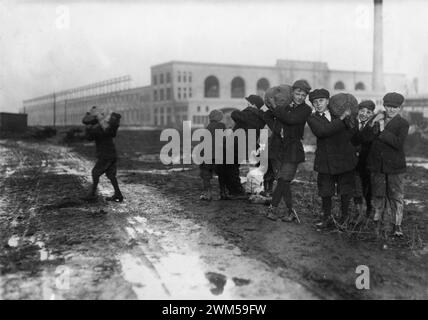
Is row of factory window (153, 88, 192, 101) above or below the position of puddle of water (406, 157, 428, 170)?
above

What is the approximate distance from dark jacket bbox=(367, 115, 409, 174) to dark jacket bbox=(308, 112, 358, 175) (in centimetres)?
31

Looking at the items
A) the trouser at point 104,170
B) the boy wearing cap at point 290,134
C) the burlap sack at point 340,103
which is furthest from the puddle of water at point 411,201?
the trouser at point 104,170

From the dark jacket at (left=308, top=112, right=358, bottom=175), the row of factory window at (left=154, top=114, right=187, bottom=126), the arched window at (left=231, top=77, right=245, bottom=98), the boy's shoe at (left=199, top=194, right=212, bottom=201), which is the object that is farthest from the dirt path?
the arched window at (left=231, top=77, right=245, bottom=98)

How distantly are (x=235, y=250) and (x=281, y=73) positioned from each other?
6851 cm

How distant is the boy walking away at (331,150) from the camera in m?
5.31

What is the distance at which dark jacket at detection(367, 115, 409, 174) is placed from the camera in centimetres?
518

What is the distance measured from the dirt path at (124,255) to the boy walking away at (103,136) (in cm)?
49

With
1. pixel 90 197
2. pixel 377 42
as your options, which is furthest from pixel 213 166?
pixel 377 42

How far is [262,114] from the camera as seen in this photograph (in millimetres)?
6457

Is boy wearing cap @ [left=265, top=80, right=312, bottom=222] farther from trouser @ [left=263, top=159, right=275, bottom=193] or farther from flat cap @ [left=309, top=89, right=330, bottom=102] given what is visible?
trouser @ [left=263, top=159, right=275, bottom=193]

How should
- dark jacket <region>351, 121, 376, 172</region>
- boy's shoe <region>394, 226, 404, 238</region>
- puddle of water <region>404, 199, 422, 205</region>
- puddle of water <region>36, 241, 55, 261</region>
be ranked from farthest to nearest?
puddle of water <region>404, 199, 422, 205</region>, dark jacket <region>351, 121, 376, 172</region>, boy's shoe <region>394, 226, 404, 238</region>, puddle of water <region>36, 241, 55, 261</region>

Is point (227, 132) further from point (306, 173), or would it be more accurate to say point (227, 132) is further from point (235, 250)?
point (306, 173)

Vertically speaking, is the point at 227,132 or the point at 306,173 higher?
the point at 227,132
